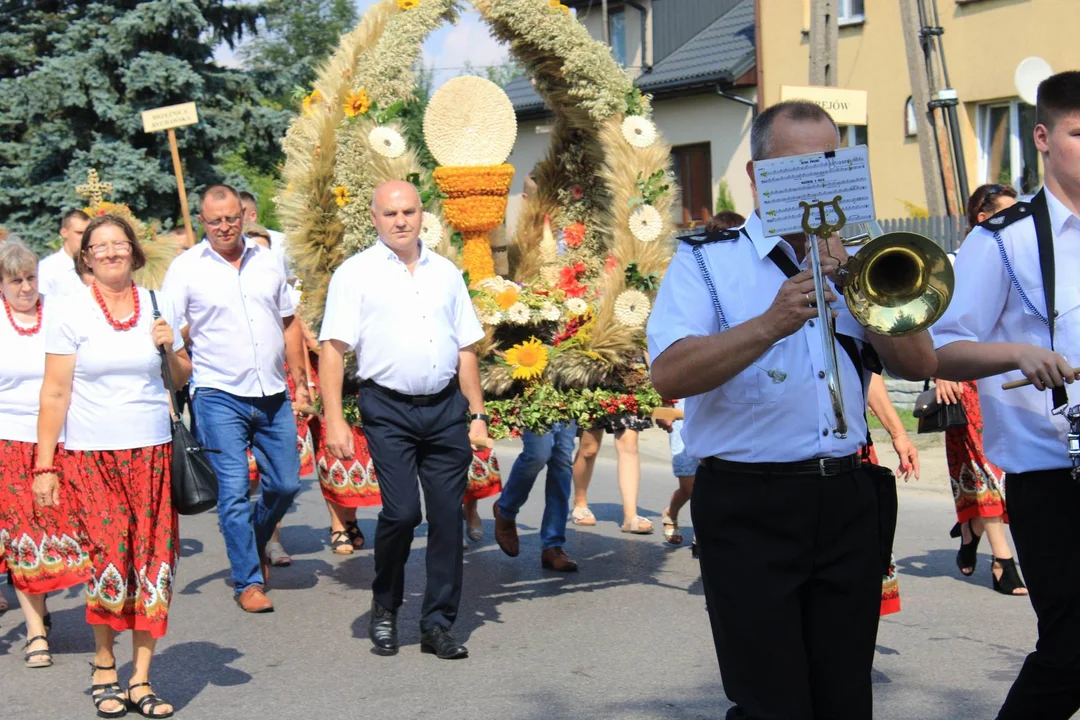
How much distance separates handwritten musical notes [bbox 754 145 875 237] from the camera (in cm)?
313

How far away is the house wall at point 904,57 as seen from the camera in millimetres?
19094

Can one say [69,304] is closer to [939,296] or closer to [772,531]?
[772,531]

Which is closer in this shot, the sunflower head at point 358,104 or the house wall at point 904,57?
the sunflower head at point 358,104

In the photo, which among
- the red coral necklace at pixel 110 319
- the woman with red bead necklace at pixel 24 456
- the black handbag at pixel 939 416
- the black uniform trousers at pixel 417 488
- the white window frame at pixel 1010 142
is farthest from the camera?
the white window frame at pixel 1010 142

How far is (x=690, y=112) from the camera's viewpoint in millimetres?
26609

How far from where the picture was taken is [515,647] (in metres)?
6.38

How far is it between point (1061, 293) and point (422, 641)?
3.43 m

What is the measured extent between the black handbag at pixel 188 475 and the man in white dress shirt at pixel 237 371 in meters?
1.46

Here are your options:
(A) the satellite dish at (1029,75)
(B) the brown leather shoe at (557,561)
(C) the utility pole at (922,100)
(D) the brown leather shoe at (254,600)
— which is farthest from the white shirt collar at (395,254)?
(C) the utility pole at (922,100)

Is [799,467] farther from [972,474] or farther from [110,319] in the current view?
[972,474]

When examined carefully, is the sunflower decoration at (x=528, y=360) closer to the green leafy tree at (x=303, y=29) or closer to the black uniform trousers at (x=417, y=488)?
the black uniform trousers at (x=417, y=488)

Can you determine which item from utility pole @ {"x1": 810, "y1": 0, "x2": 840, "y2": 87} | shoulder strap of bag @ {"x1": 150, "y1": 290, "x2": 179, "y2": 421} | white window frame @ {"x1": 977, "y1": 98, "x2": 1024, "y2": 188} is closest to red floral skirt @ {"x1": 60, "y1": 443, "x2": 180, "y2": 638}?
shoulder strap of bag @ {"x1": 150, "y1": 290, "x2": 179, "y2": 421}

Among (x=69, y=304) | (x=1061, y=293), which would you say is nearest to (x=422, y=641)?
(x=69, y=304)

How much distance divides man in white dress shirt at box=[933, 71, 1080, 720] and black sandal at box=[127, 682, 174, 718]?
3137mm
